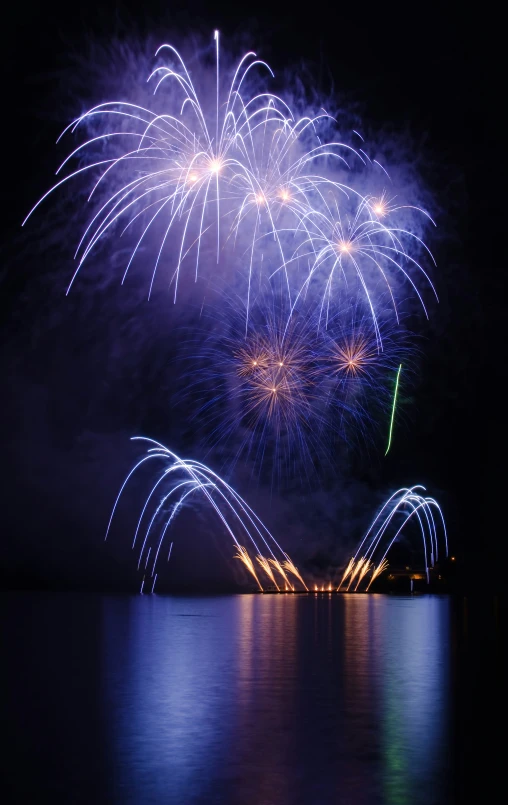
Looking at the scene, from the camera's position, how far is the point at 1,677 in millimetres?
15336

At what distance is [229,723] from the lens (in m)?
11.4

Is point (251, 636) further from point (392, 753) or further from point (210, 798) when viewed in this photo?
point (210, 798)

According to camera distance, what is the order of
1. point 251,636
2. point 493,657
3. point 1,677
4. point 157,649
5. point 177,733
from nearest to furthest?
point 177,733
point 1,677
point 493,657
point 157,649
point 251,636

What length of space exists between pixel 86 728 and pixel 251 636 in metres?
15.3

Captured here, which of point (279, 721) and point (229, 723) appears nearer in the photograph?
point (229, 723)

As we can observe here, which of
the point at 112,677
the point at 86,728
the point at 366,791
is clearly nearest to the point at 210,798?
the point at 366,791

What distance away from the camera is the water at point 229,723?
8141 mm

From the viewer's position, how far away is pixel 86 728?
11008mm

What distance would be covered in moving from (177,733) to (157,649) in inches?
428

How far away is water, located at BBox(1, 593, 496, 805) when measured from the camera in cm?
814

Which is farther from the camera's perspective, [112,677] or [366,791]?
[112,677]

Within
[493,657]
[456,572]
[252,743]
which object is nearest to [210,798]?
[252,743]

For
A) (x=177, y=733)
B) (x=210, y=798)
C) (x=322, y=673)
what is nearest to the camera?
(x=210, y=798)

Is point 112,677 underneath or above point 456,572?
underneath
